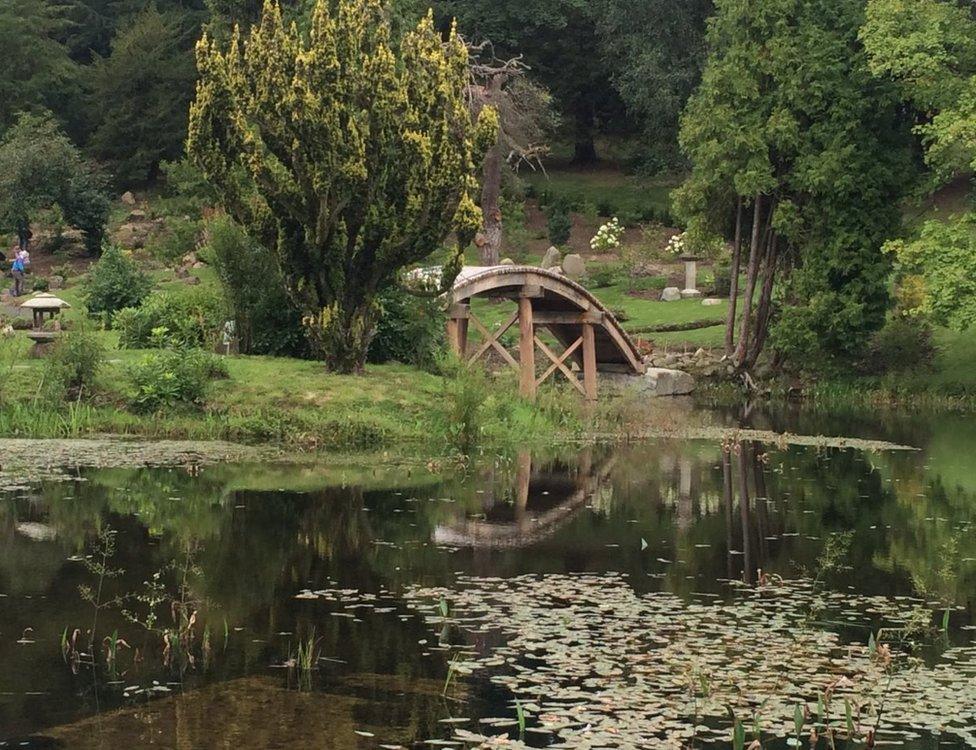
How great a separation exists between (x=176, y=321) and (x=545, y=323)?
35.1 ft

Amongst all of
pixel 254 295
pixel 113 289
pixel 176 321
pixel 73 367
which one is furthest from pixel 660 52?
pixel 73 367

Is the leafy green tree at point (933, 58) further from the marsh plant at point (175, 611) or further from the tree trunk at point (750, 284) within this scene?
the marsh plant at point (175, 611)

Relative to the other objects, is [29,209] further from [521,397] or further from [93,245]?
[521,397]

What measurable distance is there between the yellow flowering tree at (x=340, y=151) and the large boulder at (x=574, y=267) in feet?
88.7

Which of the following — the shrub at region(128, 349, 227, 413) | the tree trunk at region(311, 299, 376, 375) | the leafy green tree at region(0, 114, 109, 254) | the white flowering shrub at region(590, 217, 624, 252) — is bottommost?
the shrub at region(128, 349, 227, 413)

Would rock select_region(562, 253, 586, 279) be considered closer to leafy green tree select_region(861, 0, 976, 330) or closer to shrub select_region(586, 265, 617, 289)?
shrub select_region(586, 265, 617, 289)

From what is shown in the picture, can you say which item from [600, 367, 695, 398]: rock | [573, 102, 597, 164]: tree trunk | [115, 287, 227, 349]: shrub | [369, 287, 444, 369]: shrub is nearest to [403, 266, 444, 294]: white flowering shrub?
[369, 287, 444, 369]: shrub

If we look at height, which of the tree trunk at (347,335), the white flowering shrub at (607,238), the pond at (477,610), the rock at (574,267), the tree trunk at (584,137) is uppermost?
the tree trunk at (584,137)

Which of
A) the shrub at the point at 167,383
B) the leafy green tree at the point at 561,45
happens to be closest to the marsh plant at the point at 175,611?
the shrub at the point at 167,383

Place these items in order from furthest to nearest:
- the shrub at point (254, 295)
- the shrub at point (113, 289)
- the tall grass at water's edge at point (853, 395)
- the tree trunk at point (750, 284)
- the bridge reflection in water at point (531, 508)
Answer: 1. the tree trunk at point (750, 284)
2. the tall grass at water's edge at point (853, 395)
3. the shrub at point (113, 289)
4. the shrub at point (254, 295)
5. the bridge reflection in water at point (531, 508)

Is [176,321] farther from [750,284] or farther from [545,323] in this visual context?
[750,284]

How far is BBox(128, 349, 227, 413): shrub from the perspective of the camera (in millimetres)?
28922

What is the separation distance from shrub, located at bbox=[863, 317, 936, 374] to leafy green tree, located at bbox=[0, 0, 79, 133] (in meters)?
41.0

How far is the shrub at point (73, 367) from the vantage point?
29031 mm
